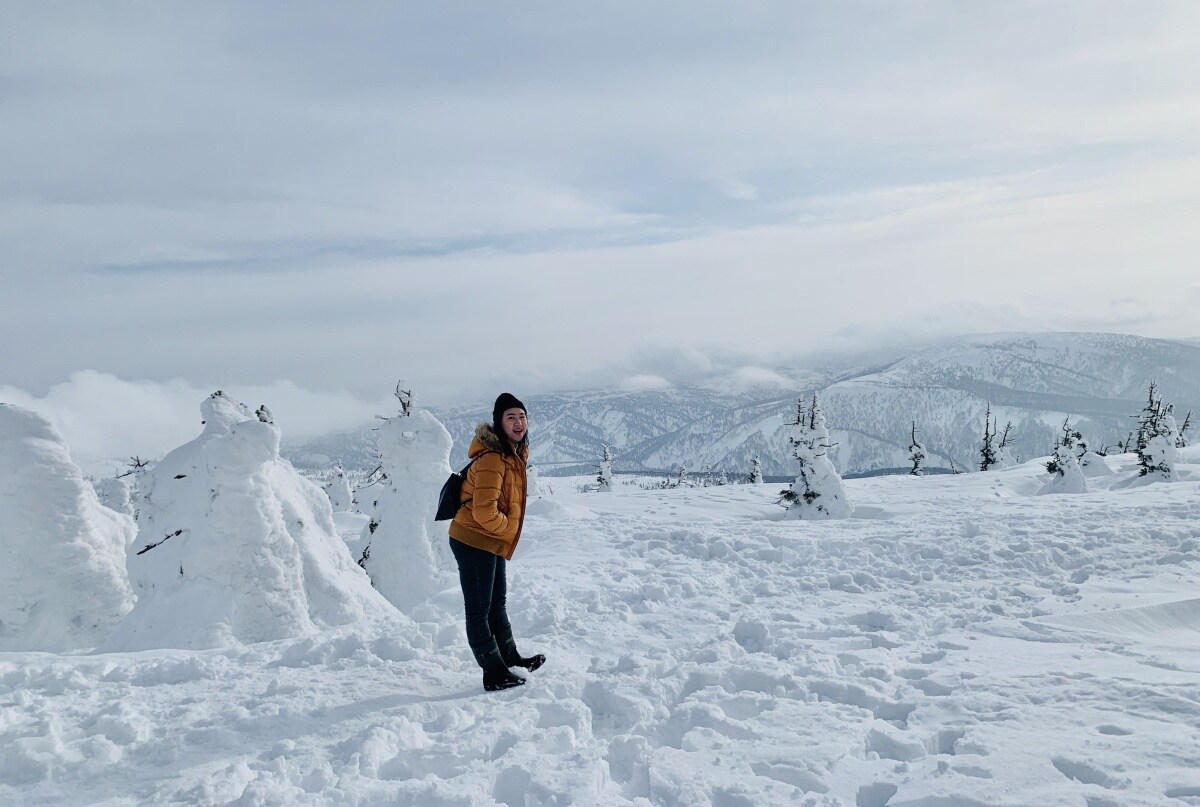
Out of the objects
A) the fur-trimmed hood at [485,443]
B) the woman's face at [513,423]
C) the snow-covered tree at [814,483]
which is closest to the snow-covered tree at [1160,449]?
the snow-covered tree at [814,483]

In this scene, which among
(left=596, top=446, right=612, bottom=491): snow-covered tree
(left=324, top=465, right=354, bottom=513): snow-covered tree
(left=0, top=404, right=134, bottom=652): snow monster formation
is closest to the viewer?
(left=0, top=404, right=134, bottom=652): snow monster formation

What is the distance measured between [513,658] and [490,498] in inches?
62.7

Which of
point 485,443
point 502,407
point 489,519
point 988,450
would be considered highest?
point 502,407

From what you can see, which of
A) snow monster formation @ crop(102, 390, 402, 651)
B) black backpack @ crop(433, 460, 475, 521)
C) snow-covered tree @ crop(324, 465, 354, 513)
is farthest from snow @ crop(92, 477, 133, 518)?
black backpack @ crop(433, 460, 475, 521)

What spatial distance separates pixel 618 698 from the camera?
217 inches

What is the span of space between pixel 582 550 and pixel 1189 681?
9.08 meters

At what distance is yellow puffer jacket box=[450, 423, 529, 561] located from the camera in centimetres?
567

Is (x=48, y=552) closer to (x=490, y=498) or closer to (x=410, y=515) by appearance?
(x=410, y=515)

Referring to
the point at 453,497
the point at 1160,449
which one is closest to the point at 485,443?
the point at 453,497

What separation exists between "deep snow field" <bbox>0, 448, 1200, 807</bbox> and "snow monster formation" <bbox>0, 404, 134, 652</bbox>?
26.9 feet

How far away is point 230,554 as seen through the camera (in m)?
9.09

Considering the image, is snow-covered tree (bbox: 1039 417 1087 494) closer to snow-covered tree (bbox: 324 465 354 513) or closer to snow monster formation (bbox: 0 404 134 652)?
snow monster formation (bbox: 0 404 134 652)

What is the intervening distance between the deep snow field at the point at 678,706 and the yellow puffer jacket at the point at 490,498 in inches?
51.4

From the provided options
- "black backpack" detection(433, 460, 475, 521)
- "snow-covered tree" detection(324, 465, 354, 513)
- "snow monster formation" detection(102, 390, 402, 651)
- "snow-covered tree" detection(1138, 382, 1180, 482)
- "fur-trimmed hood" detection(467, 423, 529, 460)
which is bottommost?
"snow-covered tree" detection(324, 465, 354, 513)
